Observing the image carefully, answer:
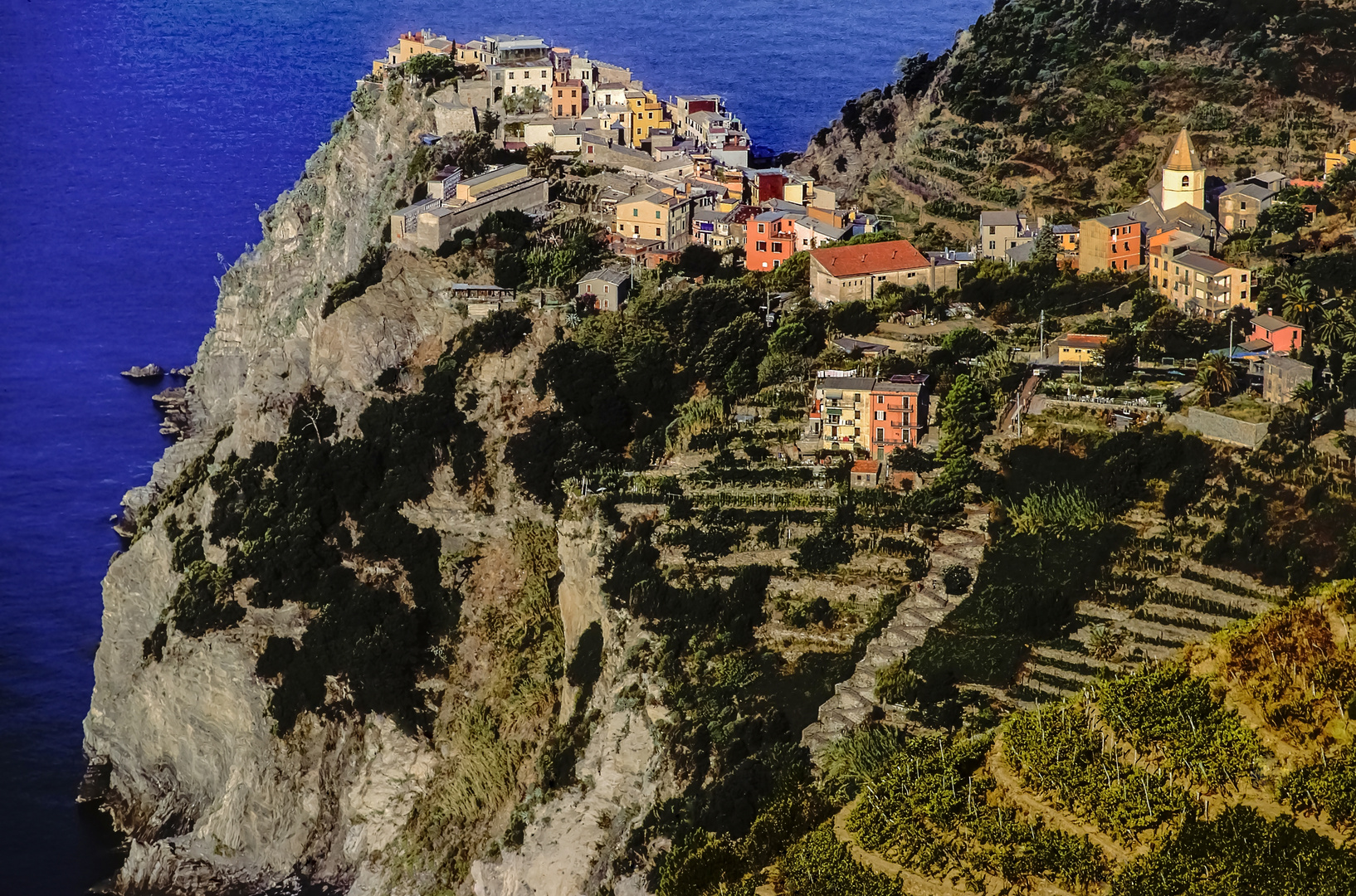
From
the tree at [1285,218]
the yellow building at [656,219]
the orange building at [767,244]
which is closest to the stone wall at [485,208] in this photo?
the yellow building at [656,219]

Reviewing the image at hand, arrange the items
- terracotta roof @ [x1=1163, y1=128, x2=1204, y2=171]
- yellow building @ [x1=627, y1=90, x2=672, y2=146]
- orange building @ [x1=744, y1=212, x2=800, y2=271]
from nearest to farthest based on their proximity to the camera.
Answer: orange building @ [x1=744, y1=212, x2=800, y2=271] < terracotta roof @ [x1=1163, y1=128, x2=1204, y2=171] < yellow building @ [x1=627, y1=90, x2=672, y2=146]

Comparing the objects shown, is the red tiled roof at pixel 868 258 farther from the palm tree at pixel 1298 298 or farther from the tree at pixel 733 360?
the palm tree at pixel 1298 298

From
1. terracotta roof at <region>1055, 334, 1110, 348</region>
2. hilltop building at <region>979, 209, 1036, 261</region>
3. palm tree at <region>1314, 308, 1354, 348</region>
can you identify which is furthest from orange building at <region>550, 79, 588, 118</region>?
palm tree at <region>1314, 308, 1354, 348</region>

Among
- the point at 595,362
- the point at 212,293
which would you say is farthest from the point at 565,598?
the point at 212,293

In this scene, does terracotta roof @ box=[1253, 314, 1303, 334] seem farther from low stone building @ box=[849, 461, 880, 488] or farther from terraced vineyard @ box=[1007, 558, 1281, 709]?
low stone building @ box=[849, 461, 880, 488]

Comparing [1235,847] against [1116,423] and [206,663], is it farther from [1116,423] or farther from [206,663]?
[206,663]
